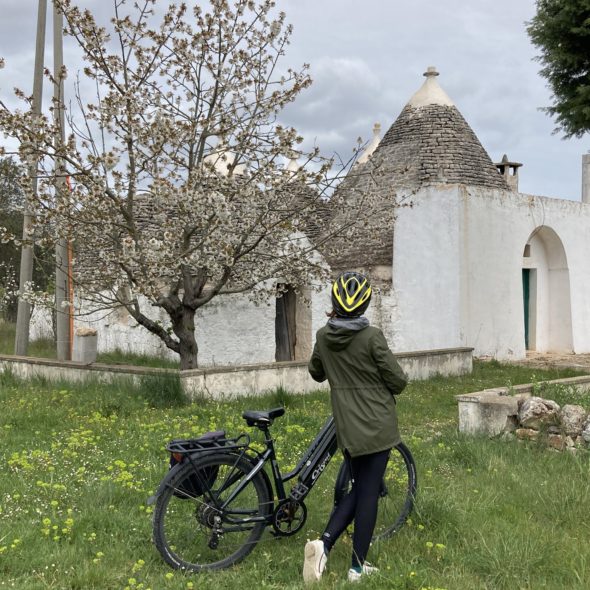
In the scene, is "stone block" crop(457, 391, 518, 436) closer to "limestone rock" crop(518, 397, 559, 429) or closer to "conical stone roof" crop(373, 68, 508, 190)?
"limestone rock" crop(518, 397, 559, 429)

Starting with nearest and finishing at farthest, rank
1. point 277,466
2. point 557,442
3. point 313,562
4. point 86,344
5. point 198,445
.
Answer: point 313,562, point 198,445, point 277,466, point 557,442, point 86,344

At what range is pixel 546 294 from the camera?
18.1 m

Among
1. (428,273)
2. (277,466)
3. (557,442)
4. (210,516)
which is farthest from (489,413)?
(428,273)

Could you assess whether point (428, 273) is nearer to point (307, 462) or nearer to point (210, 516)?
point (307, 462)

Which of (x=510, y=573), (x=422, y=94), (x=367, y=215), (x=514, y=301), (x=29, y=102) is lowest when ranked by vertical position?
(x=510, y=573)

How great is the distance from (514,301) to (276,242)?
7074 mm

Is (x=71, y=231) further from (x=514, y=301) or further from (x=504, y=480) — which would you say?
(x=514, y=301)

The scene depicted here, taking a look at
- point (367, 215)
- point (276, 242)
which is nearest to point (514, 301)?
point (367, 215)

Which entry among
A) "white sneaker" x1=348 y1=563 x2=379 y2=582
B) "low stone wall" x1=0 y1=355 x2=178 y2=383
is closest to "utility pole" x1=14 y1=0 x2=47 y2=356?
"low stone wall" x1=0 y1=355 x2=178 y2=383

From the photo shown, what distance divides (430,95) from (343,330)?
16.7 m

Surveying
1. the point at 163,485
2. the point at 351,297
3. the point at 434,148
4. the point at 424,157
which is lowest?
the point at 163,485

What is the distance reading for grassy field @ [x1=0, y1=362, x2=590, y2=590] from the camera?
3777 millimetres

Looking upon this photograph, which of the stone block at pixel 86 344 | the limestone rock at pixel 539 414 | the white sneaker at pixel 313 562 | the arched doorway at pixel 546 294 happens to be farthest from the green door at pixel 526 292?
the white sneaker at pixel 313 562

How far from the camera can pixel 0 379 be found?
1098 centimetres
